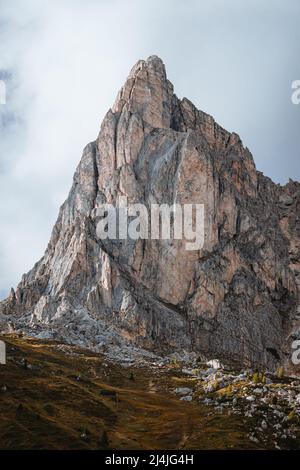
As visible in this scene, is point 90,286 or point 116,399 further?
point 90,286

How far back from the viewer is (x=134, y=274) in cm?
17738

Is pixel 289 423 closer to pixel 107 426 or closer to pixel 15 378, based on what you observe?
pixel 107 426

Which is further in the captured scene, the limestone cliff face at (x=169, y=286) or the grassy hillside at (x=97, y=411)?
the limestone cliff face at (x=169, y=286)

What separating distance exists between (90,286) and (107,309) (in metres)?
12.7

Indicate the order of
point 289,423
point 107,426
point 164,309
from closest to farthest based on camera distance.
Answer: point 289,423 → point 107,426 → point 164,309

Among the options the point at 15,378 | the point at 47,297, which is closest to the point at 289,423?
the point at 15,378

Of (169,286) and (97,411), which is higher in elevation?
(169,286)

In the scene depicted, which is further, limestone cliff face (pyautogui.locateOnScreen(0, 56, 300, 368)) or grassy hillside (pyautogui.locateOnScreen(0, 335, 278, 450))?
limestone cliff face (pyautogui.locateOnScreen(0, 56, 300, 368))

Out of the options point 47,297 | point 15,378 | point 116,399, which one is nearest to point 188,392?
point 116,399

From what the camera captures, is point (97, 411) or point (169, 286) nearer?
point (97, 411)

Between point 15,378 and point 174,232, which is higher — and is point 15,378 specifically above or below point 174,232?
below

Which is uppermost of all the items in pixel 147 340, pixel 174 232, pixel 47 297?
pixel 174 232

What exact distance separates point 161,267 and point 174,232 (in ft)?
40.9
